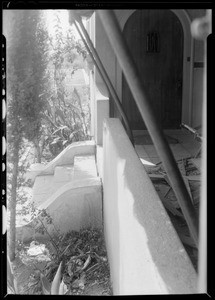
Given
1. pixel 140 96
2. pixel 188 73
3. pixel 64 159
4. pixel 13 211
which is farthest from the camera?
pixel 64 159

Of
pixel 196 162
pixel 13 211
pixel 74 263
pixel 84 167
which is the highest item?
pixel 196 162

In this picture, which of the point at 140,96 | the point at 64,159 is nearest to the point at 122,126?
the point at 64,159

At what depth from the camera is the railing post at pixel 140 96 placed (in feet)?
4.81

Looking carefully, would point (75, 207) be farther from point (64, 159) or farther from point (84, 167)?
point (64, 159)

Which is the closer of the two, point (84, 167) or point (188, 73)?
point (84, 167)

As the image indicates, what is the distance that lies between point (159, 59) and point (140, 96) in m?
5.98

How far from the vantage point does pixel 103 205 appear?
18.3ft

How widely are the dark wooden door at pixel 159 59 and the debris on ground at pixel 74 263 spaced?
2.66 m

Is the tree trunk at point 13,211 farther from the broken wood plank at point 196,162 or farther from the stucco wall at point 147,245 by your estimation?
the broken wood plank at point 196,162

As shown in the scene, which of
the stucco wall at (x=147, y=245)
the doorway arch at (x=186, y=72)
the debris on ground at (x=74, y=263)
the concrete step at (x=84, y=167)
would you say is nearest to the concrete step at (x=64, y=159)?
the concrete step at (x=84, y=167)

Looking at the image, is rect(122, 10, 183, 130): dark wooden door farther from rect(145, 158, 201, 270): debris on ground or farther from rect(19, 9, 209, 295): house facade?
rect(145, 158, 201, 270): debris on ground

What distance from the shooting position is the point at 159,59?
286 inches

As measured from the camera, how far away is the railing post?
1.47 m

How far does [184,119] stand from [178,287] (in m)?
5.81
